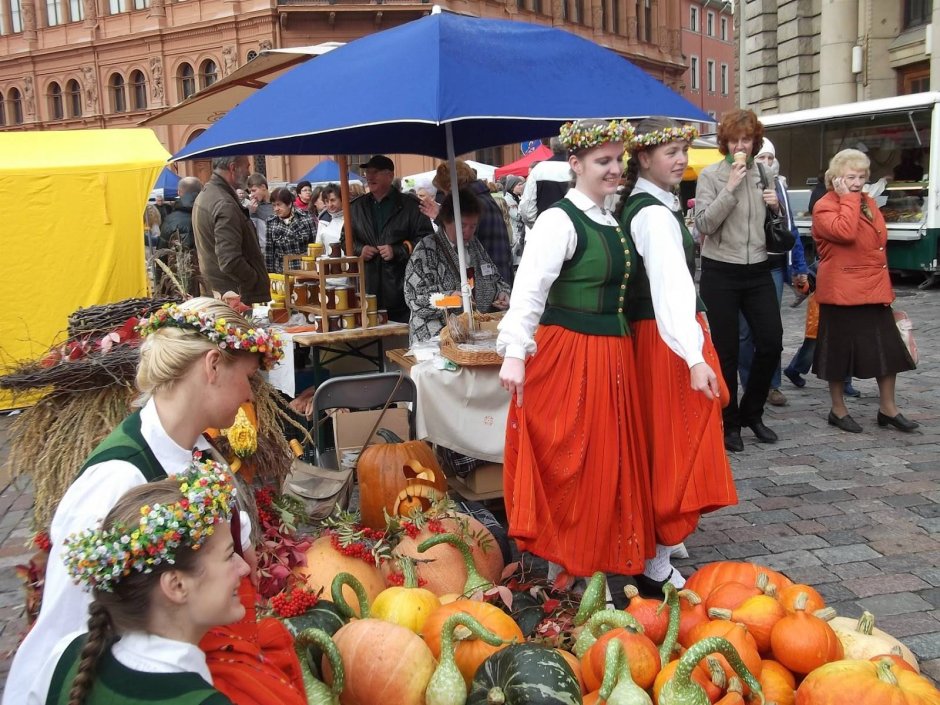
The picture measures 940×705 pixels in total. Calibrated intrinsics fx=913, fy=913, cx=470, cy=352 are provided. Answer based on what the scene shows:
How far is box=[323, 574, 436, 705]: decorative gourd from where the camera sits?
260cm

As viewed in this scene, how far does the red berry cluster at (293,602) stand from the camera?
297cm

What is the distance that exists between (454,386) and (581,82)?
1.57 meters

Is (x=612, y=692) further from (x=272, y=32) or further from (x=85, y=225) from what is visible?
(x=272, y=32)

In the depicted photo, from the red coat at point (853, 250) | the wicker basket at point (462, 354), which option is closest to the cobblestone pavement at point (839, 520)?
the red coat at point (853, 250)

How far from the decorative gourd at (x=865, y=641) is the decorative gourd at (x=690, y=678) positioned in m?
0.53

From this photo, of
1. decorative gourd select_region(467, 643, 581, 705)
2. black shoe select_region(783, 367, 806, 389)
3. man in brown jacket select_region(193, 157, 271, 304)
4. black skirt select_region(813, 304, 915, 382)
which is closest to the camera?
decorative gourd select_region(467, 643, 581, 705)

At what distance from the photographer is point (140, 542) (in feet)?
5.40

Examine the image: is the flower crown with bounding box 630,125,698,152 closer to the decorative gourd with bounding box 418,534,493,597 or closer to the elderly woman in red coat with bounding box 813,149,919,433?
the decorative gourd with bounding box 418,534,493,597

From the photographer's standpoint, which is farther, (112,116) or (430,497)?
(112,116)

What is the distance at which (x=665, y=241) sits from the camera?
3.45 m

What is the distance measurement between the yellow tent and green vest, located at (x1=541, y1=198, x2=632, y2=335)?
5.95 metres

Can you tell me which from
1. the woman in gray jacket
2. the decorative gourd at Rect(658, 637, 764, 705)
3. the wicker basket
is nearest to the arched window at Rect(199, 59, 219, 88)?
the woman in gray jacket

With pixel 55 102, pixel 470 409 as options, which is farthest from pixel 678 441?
pixel 55 102

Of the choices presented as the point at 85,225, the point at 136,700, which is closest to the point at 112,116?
the point at 85,225
